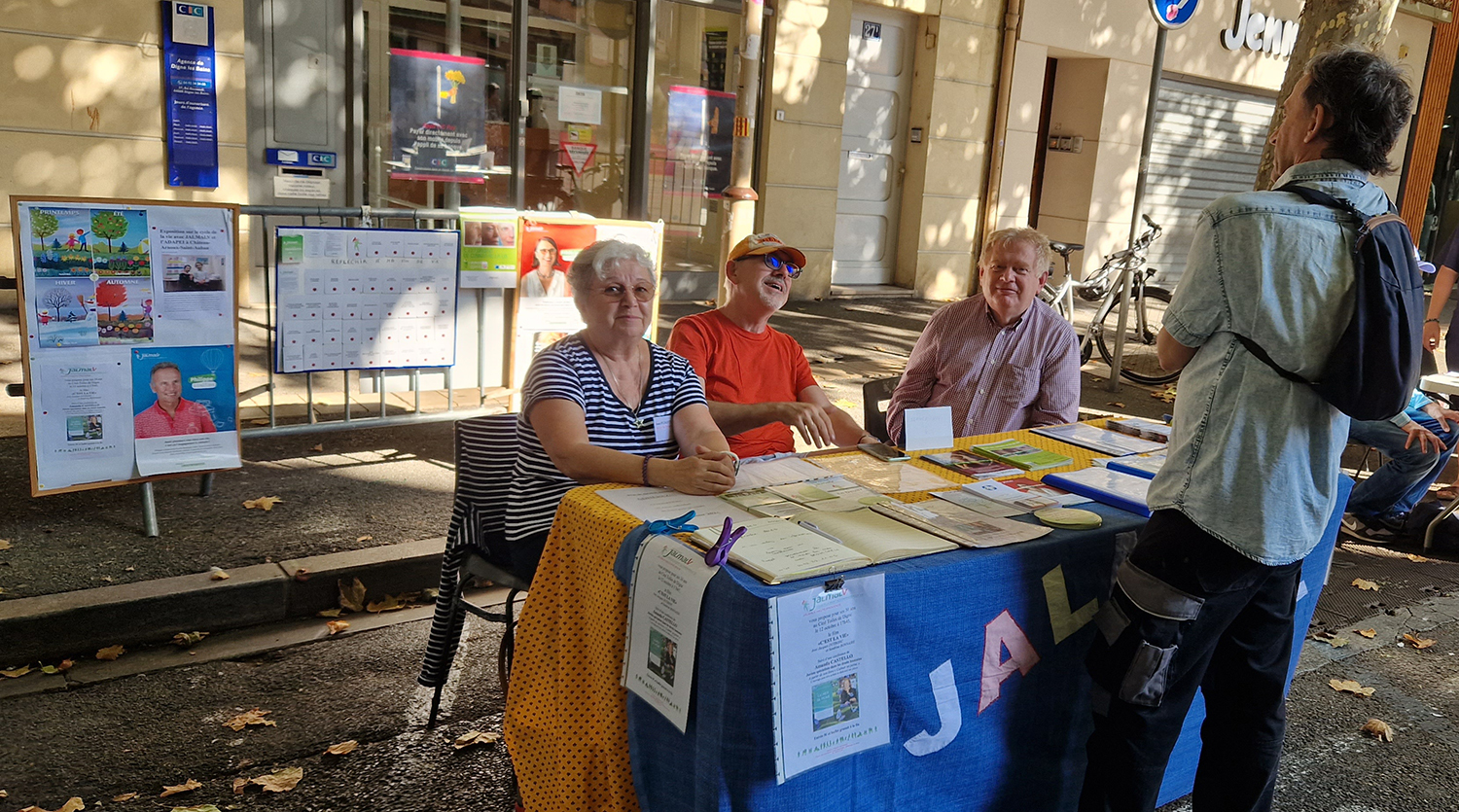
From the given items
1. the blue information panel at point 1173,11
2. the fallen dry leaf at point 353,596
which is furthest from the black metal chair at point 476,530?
the blue information panel at point 1173,11

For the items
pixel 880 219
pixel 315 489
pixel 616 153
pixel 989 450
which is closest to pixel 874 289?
pixel 880 219

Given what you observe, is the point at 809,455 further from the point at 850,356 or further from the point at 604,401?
the point at 850,356

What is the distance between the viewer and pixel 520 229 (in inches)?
228

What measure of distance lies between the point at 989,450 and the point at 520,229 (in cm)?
315

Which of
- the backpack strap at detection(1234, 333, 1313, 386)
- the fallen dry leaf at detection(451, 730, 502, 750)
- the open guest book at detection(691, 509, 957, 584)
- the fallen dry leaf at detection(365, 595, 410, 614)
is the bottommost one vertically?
the fallen dry leaf at detection(365, 595, 410, 614)

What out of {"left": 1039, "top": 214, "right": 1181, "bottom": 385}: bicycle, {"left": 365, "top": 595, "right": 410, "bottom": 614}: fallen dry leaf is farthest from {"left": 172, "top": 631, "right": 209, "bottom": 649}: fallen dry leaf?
{"left": 1039, "top": 214, "right": 1181, "bottom": 385}: bicycle

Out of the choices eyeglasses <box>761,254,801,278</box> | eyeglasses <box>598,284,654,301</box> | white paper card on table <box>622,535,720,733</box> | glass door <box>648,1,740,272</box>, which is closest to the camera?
white paper card on table <box>622,535,720,733</box>

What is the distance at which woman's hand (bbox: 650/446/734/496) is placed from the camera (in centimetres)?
276

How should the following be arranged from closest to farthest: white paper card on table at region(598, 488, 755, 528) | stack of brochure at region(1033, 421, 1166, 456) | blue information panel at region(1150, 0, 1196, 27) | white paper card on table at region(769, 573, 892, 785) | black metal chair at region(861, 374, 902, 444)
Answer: white paper card on table at region(769, 573, 892, 785)
white paper card on table at region(598, 488, 755, 528)
stack of brochure at region(1033, 421, 1166, 456)
black metal chair at region(861, 374, 902, 444)
blue information panel at region(1150, 0, 1196, 27)

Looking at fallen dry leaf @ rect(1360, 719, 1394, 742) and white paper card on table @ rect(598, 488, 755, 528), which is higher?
white paper card on table @ rect(598, 488, 755, 528)

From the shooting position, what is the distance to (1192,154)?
15.8m

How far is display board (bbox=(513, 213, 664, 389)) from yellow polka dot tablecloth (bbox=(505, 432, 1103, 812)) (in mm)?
3270

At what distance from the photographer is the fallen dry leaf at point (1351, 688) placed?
13.4 feet

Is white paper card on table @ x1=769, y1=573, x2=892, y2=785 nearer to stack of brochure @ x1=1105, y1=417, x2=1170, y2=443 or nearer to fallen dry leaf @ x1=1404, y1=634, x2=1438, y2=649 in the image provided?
stack of brochure @ x1=1105, y1=417, x2=1170, y2=443
